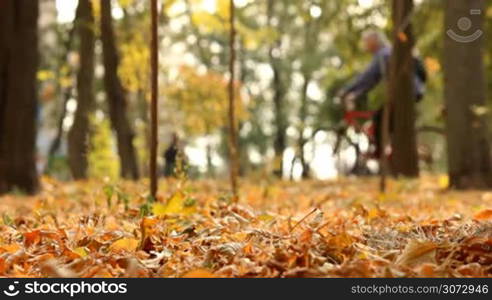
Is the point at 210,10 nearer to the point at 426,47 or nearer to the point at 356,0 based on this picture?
the point at 356,0

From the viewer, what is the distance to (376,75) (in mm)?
12383

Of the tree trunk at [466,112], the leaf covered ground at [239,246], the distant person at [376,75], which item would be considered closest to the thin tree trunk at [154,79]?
the leaf covered ground at [239,246]

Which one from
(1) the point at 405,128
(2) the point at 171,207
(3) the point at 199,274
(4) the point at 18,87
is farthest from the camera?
(1) the point at 405,128

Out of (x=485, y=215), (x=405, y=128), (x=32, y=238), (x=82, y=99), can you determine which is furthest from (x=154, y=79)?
(x=82, y=99)

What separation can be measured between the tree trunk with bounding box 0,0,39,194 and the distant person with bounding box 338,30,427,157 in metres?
4.05

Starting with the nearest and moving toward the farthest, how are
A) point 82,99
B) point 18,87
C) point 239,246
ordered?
point 239,246 < point 18,87 < point 82,99

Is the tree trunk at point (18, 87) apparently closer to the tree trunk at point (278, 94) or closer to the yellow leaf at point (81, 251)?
the yellow leaf at point (81, 251)

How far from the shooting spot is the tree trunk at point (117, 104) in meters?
15.2

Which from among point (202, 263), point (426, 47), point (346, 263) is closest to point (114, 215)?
point (202, 263)

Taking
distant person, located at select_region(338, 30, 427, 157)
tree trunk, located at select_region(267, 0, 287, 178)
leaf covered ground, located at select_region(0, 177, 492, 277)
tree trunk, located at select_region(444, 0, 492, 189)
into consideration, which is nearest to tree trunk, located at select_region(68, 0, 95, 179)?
distant person, located at select_region(338, 30, 427, 157)

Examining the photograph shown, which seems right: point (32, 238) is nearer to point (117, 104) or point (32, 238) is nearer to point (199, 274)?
point (199, 274)

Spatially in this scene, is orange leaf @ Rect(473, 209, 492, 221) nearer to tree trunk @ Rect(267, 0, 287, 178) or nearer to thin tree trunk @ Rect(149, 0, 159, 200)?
thin tree trunk @ Rect(149, 0, 159, 200)

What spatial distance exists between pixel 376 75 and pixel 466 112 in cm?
258

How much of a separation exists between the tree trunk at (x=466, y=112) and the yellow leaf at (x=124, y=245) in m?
6.44
